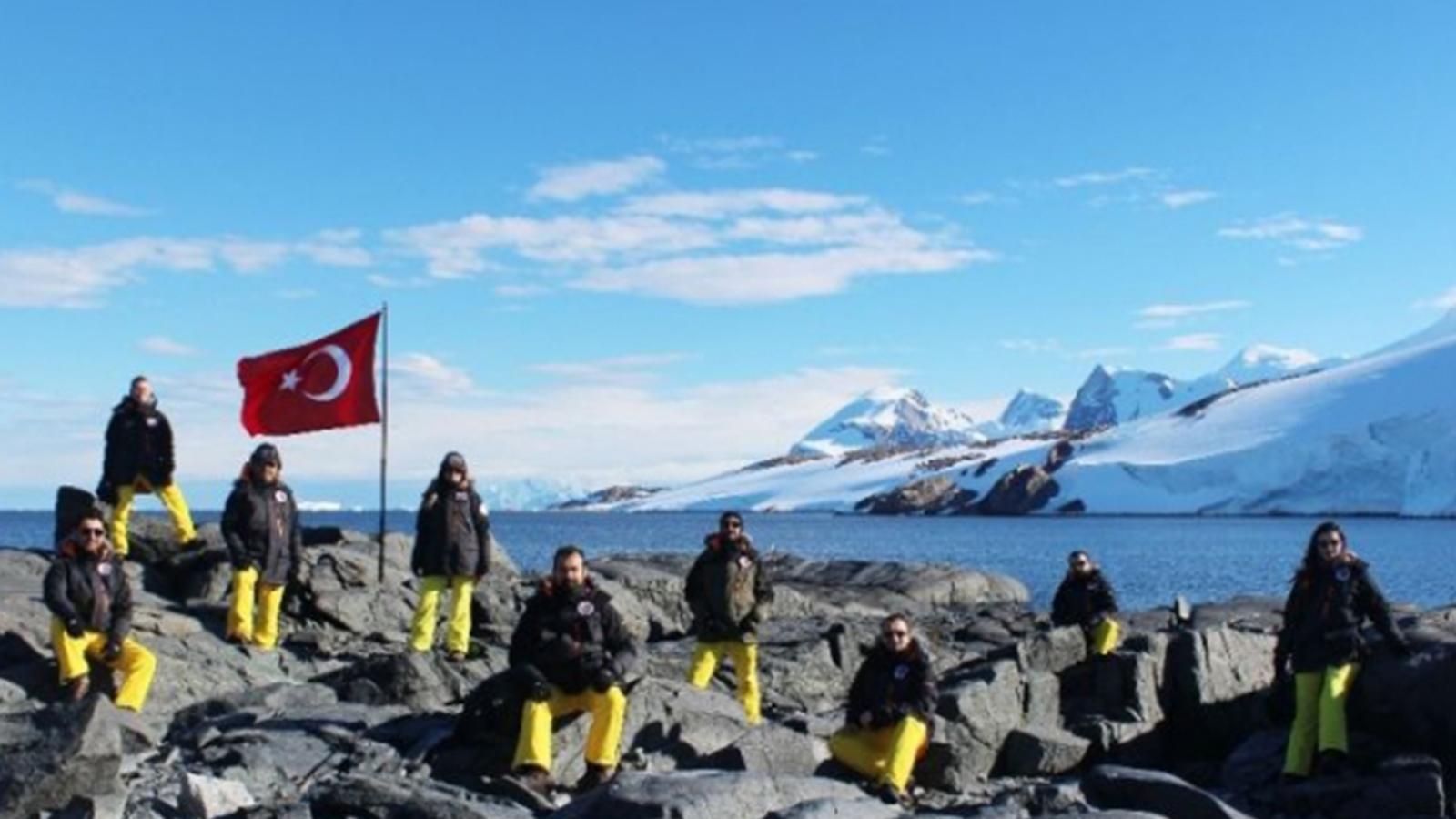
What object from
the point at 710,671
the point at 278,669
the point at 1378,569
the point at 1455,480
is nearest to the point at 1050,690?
the point at 710,671

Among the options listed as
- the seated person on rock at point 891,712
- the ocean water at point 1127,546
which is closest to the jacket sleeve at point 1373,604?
the seated person on rock at point 891,712

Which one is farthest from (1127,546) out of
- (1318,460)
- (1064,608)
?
(1064,608)

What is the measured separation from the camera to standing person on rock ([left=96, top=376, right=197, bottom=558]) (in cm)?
2175

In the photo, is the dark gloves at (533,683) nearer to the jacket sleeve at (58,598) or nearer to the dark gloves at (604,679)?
the dark gloves at (604,679)

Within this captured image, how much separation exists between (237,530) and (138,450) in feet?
9.76

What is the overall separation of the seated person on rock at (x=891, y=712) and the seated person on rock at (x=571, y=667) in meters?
2.38

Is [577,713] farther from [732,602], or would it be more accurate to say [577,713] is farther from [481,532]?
[481,532]

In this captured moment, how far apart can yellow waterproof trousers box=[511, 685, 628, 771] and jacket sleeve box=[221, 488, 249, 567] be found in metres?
7.11

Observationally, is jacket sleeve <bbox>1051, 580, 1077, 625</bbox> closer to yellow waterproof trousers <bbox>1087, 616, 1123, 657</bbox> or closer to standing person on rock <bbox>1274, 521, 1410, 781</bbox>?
yellow waterproof trousers <bbox>1087, 616, 1123, 657</bbox>

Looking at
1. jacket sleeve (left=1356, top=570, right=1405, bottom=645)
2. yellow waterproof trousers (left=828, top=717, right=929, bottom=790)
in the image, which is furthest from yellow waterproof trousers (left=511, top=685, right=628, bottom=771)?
jacket sleeve (left=1356, top=570, right=1405, bottom=645)

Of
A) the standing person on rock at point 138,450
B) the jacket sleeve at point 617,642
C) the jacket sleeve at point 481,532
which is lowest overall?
the jacket sleeve at point 617,642

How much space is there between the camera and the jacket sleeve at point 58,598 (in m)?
16.6

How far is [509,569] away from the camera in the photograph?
1144 inches

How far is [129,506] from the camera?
891 inches
